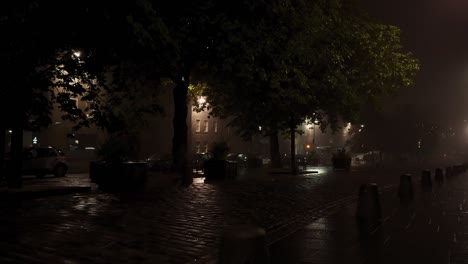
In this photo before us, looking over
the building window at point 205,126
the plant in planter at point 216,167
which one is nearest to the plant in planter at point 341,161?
the plant in planter at point 216,167

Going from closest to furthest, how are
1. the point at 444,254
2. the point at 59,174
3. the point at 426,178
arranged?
1. the point at 444,254
2. the point at 426,178
3. the point at 59,174

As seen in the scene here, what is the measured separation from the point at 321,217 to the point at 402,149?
2696 inches

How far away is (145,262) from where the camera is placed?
7.18m

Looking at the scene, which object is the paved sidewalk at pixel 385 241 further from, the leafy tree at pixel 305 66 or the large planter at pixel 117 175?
the large planter at pixel 117 175

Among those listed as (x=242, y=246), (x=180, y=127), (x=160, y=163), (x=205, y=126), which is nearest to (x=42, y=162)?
(x=180, y=127)

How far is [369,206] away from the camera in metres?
12.0

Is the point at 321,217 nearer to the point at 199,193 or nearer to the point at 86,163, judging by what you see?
the point at 199,193

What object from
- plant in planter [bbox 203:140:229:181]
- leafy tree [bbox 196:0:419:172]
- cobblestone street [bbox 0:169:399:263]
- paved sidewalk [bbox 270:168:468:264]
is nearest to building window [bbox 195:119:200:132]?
leafy tree [bbox 196:0:419:172]

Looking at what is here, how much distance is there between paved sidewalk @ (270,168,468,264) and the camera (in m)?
7.93

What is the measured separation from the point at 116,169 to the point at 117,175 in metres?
0.22

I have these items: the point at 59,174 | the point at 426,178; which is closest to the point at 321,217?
the point at 426,178

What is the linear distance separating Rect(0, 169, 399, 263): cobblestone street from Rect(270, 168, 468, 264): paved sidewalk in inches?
27.0

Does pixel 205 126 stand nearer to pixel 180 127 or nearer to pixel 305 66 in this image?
pixel 305 66

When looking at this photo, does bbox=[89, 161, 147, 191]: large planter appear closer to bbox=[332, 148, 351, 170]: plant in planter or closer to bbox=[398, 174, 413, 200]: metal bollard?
bbox=[398, 174, 413, 200]: metal bollard
